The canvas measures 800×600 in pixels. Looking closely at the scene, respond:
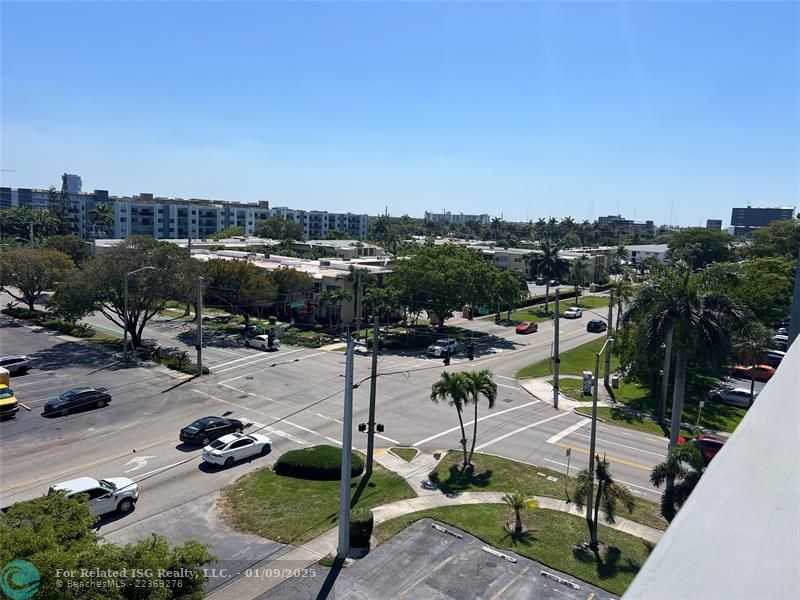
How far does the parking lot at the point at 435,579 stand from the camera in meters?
15.9

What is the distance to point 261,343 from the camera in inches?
1940

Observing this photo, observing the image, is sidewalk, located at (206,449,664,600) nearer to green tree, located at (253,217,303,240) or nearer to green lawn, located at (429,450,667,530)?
green lawn, located at (429,450,667,530)

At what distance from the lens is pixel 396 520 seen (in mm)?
20375

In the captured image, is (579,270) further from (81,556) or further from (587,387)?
(81,556)

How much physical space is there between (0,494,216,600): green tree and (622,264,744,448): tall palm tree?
20.9m

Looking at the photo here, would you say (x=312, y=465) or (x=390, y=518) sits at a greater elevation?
(x=312, y=465)

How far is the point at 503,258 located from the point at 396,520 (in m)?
89.6

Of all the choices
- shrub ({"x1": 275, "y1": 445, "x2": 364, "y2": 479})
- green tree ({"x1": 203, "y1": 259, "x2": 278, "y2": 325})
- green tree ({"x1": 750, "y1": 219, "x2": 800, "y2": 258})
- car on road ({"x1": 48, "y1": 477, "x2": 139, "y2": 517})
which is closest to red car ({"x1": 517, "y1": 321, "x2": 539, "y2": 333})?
green tree ({"x1": 203, "y1": 259, "x2": 278, "y2": 325})

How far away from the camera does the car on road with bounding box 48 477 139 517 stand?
64.1 ft

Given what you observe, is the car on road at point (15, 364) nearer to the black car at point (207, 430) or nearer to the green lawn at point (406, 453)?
the black car at point (207, 430)

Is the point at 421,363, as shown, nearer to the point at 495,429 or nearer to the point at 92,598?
the point at 495,429

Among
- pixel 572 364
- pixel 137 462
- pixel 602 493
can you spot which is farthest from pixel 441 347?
pixel 602 493

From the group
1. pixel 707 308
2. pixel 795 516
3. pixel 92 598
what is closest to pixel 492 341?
pixel 707 308

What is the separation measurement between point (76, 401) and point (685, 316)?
3152 centimetres
